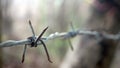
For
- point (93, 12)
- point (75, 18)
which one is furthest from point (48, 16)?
point (93, 12)

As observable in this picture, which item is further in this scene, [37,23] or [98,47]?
[37,23]

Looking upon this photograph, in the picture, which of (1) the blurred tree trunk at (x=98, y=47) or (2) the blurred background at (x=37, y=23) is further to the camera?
(2) the blurred background at (x=37, y=23)

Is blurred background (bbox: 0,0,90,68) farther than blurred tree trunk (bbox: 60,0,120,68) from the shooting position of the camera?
Yes

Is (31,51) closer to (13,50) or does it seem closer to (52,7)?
(13,50)
